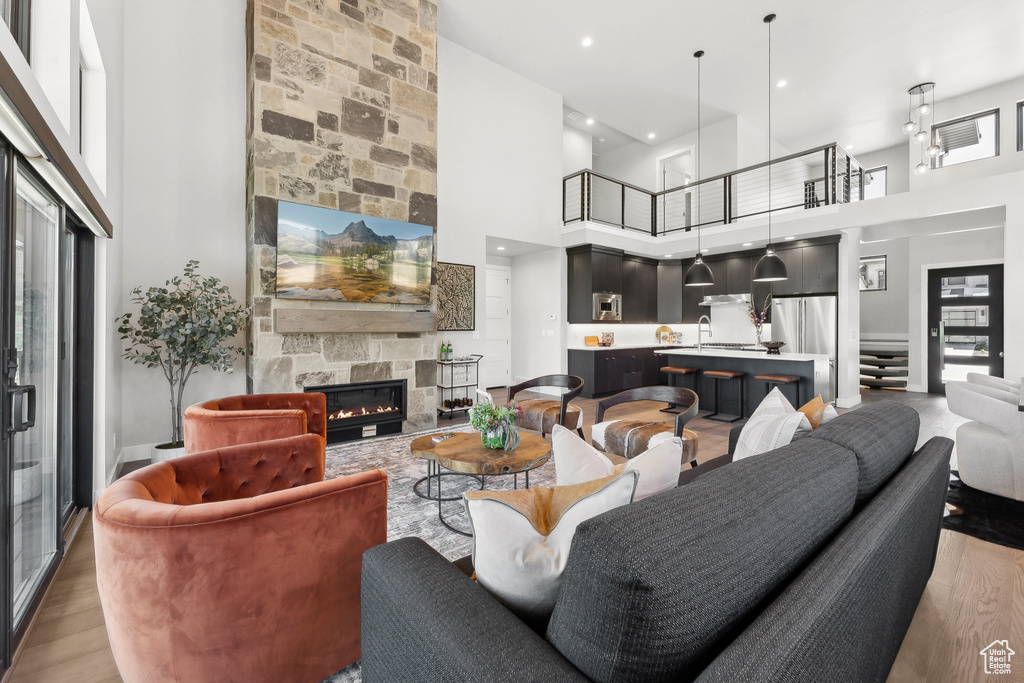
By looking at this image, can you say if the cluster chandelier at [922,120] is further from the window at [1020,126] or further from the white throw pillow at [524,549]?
the white throw pillow at [524,549]

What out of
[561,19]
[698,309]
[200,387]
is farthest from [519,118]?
[200,387]

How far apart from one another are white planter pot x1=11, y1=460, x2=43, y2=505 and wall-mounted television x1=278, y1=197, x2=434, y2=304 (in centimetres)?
240

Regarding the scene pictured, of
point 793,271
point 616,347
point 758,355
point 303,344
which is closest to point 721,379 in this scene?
point 758,355

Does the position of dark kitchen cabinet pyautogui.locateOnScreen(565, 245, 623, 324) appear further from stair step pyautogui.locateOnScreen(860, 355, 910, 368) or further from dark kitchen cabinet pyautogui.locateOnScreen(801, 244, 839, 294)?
stair step pyautogui.locateOnScreen(860, 355, 910, 368)

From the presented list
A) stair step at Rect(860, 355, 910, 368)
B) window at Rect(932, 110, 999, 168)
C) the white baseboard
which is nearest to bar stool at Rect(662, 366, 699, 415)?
the white baseboard

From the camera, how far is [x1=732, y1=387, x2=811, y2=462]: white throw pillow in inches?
73.0

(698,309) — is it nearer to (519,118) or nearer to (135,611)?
(519,118)

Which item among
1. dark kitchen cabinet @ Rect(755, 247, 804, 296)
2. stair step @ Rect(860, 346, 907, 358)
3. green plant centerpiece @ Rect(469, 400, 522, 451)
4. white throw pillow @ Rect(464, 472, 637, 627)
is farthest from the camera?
stair step @ Rect(860, 346, 907, 358)

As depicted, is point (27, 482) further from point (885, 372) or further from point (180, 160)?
point (885, 372)

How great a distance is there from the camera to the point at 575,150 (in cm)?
907

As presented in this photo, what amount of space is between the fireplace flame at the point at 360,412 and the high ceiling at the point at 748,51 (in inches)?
196

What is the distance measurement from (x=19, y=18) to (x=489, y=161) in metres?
5.28

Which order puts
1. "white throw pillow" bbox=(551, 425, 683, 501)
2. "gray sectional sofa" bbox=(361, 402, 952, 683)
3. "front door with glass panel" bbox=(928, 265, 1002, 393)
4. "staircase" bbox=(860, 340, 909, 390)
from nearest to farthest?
"gray sectional sofa" bbox=(361, 402, 952, 683), "white throw pillow" bbox=(551, 425, 683, 501), "front door with glass panel" bbox=(928, 265, 1002, 393), "staircase" bbox=(860, 340, 909, 390)

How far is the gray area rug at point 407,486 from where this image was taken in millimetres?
2416
